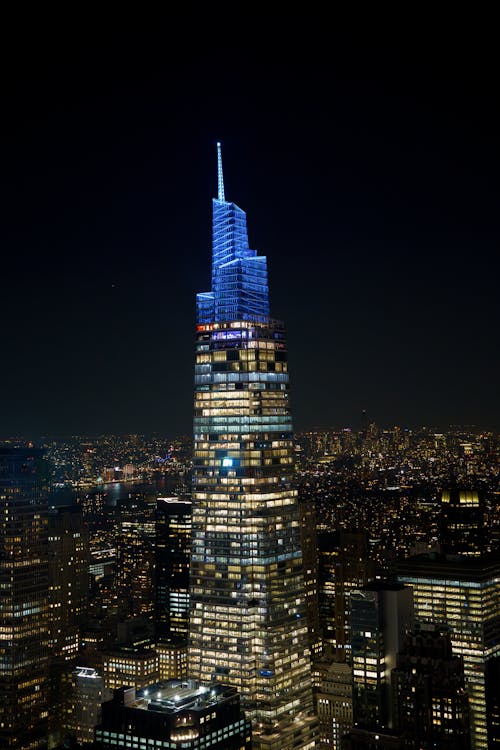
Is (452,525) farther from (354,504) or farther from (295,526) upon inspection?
(295,526)

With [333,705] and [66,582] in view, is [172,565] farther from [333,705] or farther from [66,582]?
[333,705]

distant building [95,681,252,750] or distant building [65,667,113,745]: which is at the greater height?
distant building [95,681,252,750]

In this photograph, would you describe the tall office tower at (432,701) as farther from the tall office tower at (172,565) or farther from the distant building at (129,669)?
the tall office tower at (172,565)

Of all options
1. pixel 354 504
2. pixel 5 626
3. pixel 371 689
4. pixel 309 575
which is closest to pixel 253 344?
pixel 371 689

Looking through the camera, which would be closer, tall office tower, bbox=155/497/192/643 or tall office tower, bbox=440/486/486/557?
tall office tower, bbox=440/486/486/557

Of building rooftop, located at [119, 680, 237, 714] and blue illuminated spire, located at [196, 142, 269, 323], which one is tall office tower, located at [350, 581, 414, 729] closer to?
building rooftop, located at [119, 680, 237, 714]

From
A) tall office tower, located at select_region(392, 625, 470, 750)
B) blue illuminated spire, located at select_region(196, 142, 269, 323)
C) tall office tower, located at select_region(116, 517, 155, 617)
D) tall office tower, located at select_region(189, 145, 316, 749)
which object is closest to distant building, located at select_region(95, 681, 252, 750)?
tall office tower, located at select_region(189, 145, 316, 749)

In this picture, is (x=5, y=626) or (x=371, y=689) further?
(x=5, y=626)
